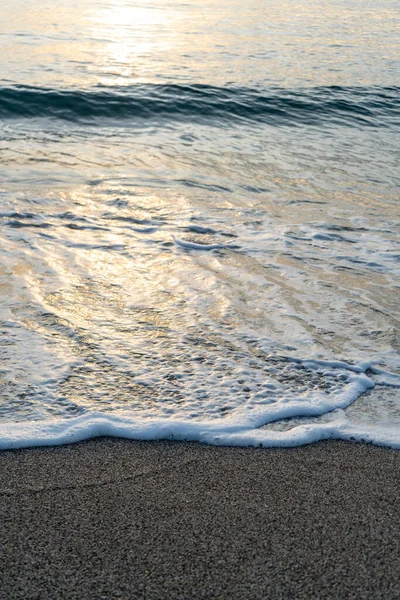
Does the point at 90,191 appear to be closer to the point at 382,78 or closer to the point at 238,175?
the point at 238,175

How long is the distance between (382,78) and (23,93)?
7.99 m

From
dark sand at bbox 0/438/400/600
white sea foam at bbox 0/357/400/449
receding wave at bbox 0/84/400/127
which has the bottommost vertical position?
receding wave at bbox 0/84/400/127

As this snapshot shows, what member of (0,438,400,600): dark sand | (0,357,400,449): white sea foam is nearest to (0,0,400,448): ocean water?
(0,357,400,449): white sea foam

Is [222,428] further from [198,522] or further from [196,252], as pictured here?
[196,252]

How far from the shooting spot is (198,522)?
2.26 metres

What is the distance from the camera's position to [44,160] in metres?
8.19

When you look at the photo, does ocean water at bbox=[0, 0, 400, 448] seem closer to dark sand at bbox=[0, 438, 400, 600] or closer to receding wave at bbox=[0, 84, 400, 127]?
receding wave at bbox=[0, 84, 400, 127]

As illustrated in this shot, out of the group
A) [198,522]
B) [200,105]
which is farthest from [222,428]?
[200,105]

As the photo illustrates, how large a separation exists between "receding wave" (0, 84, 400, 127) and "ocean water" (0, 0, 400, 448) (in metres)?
0.06

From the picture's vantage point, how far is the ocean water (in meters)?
3.10

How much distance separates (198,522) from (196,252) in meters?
3.32

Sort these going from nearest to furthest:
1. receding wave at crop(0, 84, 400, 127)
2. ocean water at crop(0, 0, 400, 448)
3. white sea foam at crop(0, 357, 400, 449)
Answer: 1. white sea foam at crop(0, 357, 400, 449)
2. ocean water at crop(0, 0, 400, 448)
3. receding wave at crop(0, 84, 400, 127)

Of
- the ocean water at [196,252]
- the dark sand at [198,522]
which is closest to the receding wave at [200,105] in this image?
the ocean water at [196,252]

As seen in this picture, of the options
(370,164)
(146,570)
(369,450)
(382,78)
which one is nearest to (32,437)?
(146,570)
